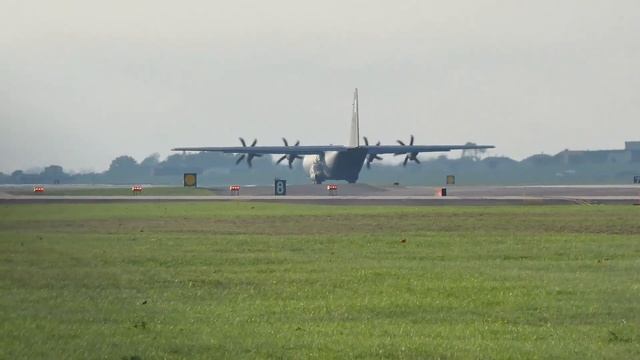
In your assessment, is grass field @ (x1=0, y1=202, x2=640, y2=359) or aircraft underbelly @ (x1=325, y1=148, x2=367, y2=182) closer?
grass field @ (x1=0, y1=202, x2=640, y2=359)

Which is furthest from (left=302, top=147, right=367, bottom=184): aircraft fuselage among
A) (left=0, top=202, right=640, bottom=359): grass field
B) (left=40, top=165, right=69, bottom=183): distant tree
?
(left=0, top=202, right=640, bottom=359): grass field

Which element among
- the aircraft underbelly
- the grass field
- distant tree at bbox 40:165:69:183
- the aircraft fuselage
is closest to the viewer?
the grass field

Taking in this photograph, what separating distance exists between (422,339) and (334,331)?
4.95 feet

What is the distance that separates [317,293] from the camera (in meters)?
22.6

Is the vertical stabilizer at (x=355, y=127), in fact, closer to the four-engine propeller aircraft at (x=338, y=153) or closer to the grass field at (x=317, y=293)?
the four-engine propeller aircraft at (x=338, y=153)

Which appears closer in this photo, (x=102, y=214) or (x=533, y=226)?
(x=533, y=226)

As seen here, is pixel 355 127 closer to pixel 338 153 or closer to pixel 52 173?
pixel 338 153

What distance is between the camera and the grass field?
1662cm

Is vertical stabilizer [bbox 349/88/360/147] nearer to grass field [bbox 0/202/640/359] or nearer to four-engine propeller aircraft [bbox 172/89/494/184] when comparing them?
four-engine propeller aircraft [bbox 172/89/494/184]

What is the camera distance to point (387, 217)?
53.8 m

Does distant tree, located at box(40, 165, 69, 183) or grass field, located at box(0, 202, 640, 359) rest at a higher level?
distant tree, located at box(40, 165, 69, 183)

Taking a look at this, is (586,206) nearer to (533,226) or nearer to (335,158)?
(533,226)

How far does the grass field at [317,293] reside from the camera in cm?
1662

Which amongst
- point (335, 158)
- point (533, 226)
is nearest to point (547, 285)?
point (533, 226)
